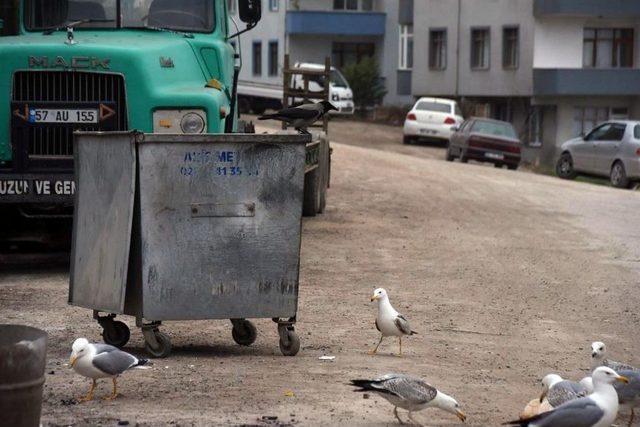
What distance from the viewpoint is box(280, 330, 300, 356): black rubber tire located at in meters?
10.3

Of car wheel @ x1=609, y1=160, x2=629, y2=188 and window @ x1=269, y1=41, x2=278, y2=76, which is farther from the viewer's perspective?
window @ x1=269, y1=41, x2=278, y2=76

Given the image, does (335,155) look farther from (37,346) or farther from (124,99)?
(37,346)

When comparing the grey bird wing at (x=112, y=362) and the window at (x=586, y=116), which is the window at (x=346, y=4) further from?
the grey bird wing at (x=112, y=362)

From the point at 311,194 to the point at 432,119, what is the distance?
1194 inches

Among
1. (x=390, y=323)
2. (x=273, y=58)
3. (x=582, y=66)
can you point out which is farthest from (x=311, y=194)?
(x=273, y=58)

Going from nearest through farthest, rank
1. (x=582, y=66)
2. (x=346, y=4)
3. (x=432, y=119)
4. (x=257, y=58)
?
1. (x=432, y=119)
2. (x=582, y=66)
3. (x=346, y=4)
4. (x=257, y=58)

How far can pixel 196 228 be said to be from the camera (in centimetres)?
1002

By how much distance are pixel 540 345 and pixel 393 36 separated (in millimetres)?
56484

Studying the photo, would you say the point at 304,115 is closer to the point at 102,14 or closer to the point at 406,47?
the point at 102,14

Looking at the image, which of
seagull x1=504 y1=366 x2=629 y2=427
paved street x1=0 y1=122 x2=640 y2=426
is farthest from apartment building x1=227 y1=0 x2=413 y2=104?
seagull x1=504 y1=366 x2=629 y2=427

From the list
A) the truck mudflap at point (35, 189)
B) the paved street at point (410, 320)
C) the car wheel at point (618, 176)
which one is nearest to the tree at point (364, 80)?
the car wheel at point (618, 176)

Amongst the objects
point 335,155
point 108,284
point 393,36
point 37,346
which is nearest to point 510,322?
point 108,284

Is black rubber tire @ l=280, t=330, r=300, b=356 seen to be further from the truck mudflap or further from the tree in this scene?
the tree

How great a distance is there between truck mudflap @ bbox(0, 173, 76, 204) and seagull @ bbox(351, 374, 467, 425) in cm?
645
